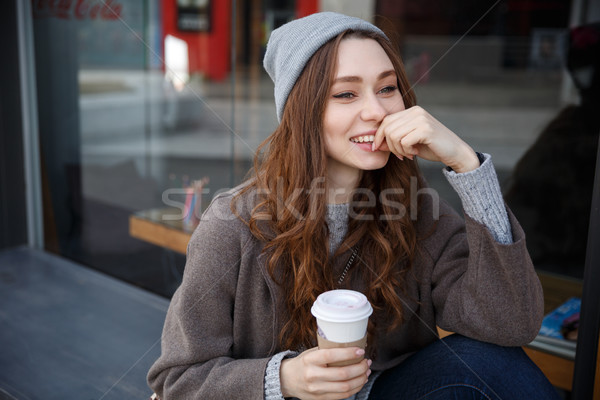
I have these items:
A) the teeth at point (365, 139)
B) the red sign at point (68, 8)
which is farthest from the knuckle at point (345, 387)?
the red sign at point (68, 8)

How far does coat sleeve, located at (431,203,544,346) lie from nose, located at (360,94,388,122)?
355 millimetres

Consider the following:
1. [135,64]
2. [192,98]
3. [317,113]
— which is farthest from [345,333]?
[192,98]

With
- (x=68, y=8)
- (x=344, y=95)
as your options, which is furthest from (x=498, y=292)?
(x=68, y=8)

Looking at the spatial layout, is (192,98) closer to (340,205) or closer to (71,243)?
(71,243)

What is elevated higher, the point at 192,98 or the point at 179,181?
the point at 192,98

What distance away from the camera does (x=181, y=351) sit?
1.48m

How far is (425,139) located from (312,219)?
0.39 m

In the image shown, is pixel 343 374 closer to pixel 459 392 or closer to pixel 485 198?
pixel 459 392

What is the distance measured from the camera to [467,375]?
142 centimetres

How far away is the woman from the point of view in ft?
4.65

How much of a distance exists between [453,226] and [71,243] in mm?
3008

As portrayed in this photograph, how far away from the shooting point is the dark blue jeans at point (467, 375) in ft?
→ 4.57

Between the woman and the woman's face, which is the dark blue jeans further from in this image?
the woman's face

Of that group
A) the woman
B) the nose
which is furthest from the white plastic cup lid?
the nose
